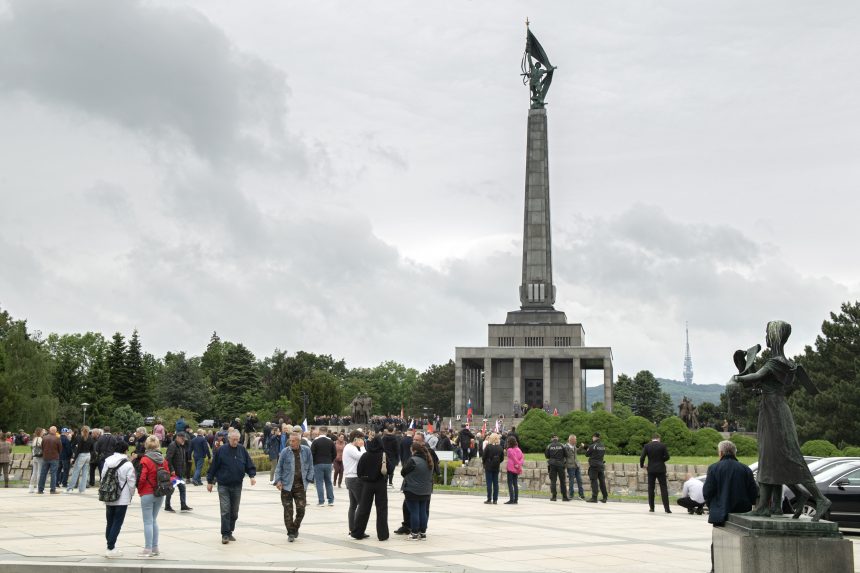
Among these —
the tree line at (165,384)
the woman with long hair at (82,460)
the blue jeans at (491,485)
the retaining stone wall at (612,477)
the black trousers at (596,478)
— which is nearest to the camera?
the blue jeans at (491,485)

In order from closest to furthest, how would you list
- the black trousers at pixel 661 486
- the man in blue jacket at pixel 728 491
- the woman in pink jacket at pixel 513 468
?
the man in blue jacket at pixel 728 491
the black trousers at pixel 661 486
the woman in pink jacket at pixel 513 468

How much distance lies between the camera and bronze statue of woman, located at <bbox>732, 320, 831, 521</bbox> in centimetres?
1053

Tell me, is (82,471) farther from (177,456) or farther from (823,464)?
(823,464)

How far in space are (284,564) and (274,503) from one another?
10101 mm

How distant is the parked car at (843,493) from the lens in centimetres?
1719

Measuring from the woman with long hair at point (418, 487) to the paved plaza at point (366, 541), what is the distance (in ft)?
1.13

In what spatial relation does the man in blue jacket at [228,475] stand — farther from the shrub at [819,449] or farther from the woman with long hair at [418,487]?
the shrub at [819,449]

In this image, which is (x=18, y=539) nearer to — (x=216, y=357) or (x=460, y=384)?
(x=460, y=384)

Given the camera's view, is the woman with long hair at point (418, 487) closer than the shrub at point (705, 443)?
Yes

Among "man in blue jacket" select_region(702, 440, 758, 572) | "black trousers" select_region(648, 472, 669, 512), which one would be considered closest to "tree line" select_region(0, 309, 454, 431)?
"black trousers" select_region(648, 472, 669, 512)

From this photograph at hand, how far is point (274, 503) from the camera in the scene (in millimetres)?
22516

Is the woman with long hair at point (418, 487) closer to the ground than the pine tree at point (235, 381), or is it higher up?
closer to the ground

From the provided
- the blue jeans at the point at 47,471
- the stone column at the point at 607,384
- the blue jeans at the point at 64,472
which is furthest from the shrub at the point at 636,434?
the stone column at the point at 607,384

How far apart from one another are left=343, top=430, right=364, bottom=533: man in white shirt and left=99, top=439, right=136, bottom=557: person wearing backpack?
3.96 m
